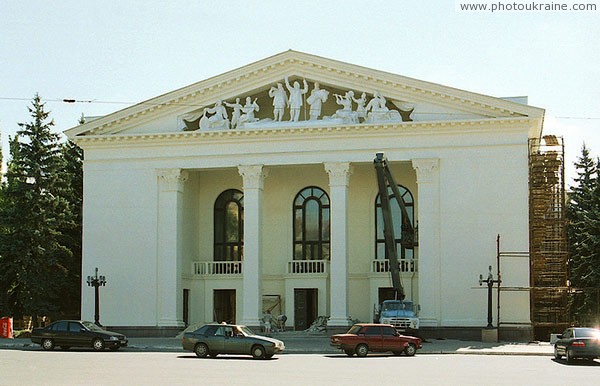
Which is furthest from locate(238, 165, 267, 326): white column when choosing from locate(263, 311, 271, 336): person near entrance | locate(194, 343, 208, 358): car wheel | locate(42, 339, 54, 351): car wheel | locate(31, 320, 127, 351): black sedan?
locate(194, 343, 208, 358): car wheel

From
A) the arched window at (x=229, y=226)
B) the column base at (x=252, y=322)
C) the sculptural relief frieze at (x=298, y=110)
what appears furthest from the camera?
the arched window at (x=229, y=226)

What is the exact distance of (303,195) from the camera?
166 ft

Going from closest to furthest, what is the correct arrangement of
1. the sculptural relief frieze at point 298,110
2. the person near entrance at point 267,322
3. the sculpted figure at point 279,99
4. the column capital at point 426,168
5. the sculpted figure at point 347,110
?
the column capital at point 426,168, the sculptural relief frieze at point 298,110, the sculpted figure at point 347,110, the person near entrance at point 267,322, the sculpted figure at point 279,99

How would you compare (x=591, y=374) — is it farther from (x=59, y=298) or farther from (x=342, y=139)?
(x=59, y=298)

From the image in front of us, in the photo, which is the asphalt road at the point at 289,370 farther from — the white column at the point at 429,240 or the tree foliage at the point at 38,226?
the tree foliage at the point at 38,226

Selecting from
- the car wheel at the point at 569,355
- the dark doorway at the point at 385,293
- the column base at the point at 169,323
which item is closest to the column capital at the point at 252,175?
the column base at the point at 169,323

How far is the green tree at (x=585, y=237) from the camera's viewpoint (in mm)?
54312

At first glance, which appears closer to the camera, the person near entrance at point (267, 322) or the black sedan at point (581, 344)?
the black sedan at point (581, 344)

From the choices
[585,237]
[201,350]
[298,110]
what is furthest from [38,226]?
[585,237]

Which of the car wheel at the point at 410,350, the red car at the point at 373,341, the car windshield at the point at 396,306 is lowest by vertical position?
the car wheel at the point at 410,350

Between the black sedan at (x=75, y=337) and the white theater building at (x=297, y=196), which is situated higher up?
the white theater building at (x=297, y=196)

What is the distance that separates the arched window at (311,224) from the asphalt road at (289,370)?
17.2 metres

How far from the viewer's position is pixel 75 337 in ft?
118

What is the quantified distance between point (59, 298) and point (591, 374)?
40007 millimetres
